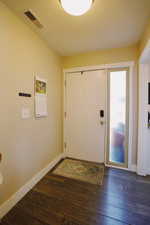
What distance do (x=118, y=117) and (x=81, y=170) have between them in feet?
4.40

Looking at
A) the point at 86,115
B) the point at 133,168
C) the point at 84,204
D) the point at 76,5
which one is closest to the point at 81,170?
the point at 84,204

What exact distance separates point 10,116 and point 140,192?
7.17 feet

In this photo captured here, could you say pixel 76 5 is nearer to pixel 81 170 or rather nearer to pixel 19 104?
pixel 19 104

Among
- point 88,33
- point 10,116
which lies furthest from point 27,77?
point 88,33

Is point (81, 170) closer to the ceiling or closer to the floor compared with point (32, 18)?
closer to the floor

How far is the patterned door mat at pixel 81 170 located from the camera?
2027mm

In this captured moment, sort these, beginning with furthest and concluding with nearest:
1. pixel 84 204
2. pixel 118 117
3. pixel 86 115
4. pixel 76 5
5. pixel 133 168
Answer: pixel 86 115 < pixel 118 117 < pixel 133 168 < pixel 84 204 < pixel 76 5

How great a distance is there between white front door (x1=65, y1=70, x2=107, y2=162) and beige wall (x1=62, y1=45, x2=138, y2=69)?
0.22 meters

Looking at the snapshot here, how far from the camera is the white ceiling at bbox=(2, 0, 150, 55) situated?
1308mm

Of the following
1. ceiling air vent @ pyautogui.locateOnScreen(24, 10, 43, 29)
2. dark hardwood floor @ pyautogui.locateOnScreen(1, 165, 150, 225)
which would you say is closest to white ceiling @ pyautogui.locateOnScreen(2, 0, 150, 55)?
ceiling air vent @ pyautogui.locateOnScreen(24, 10, 43, 29)

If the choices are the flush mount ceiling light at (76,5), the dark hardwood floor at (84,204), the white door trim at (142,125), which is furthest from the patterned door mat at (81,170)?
the flush mount ceiling light at (76,5)

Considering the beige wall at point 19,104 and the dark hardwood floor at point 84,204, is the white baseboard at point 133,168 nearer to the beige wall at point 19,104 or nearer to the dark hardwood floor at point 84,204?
the dark hardwood floor at point 84,204

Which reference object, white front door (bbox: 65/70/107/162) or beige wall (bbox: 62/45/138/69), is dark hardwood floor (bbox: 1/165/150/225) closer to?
white front door (bbox: 65/70/107/162)

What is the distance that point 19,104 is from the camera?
5.08 feet
